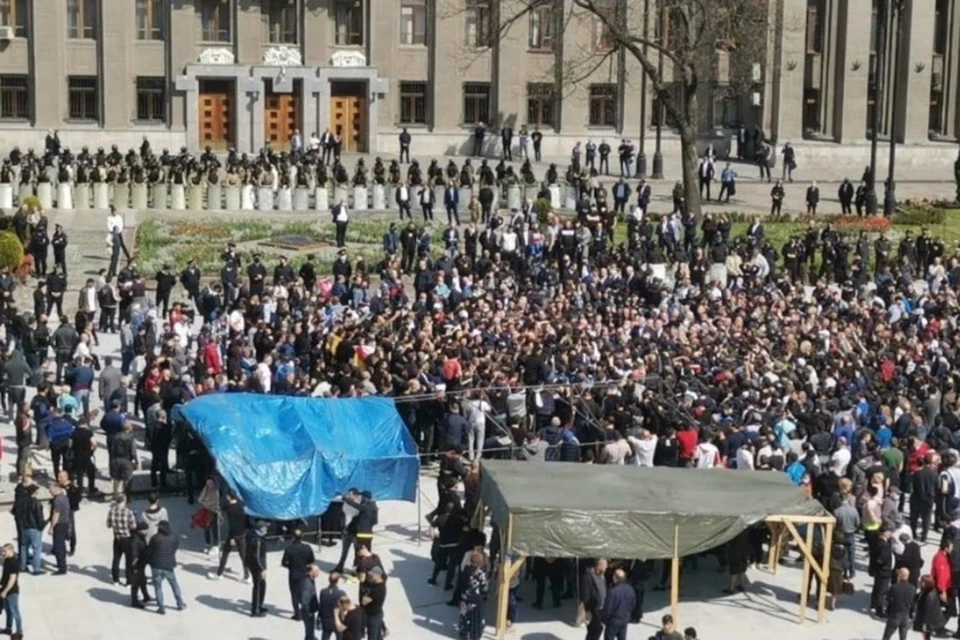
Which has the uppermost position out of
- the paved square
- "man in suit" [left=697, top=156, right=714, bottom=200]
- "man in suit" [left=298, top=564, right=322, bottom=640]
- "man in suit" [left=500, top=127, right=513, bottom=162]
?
"man in suit" [left=500, top=127, right=513, bottom=162]

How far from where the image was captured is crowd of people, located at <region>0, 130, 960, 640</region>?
961 inches

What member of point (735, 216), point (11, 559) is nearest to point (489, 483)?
point (11, 559)

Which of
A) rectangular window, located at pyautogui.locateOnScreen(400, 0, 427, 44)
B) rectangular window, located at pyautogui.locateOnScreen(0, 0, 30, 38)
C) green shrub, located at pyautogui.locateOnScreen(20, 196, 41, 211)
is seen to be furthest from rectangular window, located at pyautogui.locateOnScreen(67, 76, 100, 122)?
green shrub, located at pyautogui.locateOnScreen(20, 196, 41, 211)

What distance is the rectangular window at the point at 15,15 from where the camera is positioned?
208ft

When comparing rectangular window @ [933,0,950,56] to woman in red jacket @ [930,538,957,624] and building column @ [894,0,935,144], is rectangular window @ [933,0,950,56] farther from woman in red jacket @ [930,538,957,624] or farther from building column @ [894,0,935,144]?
woman in red jacket @ [930,538,957,624]

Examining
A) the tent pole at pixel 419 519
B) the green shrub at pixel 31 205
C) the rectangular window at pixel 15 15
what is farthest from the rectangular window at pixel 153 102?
the tent pole at pixel 419 519

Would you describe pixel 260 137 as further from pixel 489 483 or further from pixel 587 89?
pixel 489 483

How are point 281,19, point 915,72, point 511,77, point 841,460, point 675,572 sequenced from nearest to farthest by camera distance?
1. point 675,572
2. point 841,460
3. point 281,19
4. point 511,77
5. point 915,72

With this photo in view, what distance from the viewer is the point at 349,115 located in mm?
65750

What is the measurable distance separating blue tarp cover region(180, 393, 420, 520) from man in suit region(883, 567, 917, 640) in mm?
7387

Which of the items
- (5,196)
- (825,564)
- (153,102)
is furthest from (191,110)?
(825,564)

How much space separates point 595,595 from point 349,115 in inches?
1783

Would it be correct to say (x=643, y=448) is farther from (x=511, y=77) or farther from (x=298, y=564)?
(x=511, y=77)

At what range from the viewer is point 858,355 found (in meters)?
33.2
